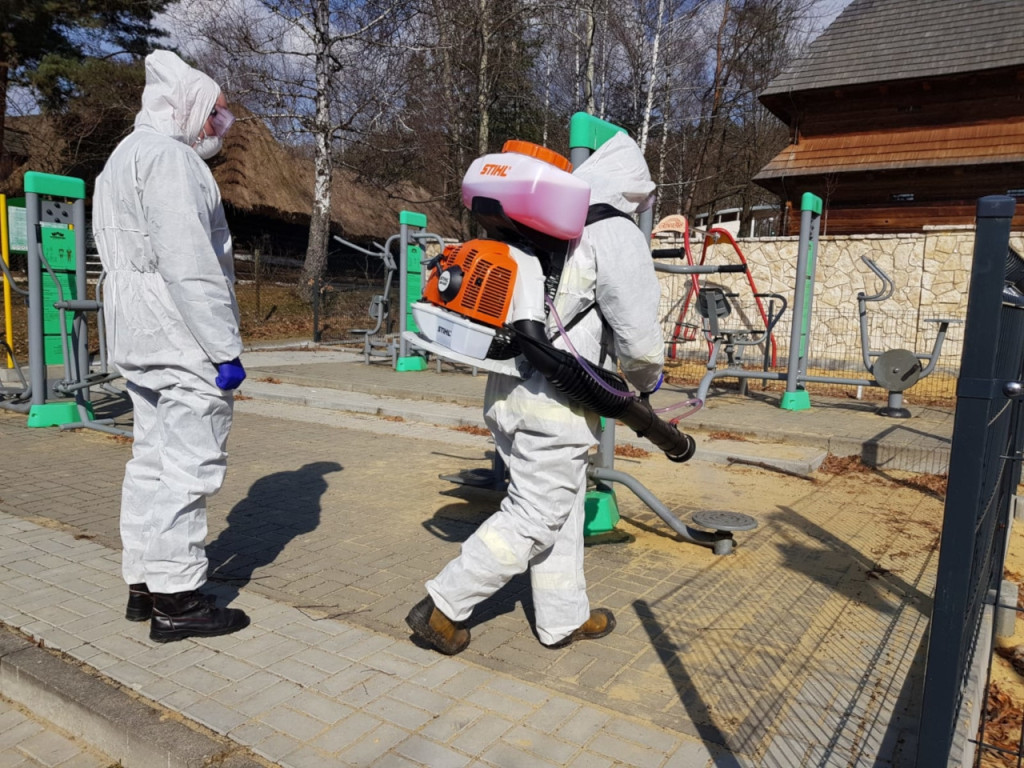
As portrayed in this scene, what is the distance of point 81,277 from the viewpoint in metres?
7.78

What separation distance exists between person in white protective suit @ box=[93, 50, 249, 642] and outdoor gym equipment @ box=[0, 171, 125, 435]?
440cm

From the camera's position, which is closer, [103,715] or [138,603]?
[103,715]

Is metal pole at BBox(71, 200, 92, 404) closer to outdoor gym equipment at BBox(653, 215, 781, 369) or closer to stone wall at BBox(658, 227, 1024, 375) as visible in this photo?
outdoor gym equipment at BBox(653, 215, 781, 369)

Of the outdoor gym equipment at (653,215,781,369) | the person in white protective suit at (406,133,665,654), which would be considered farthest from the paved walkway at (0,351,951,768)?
the outdoor gym equipment at (653,215,781,369)

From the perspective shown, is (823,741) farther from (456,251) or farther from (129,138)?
(129,138)

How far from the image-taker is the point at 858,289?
1398 cm

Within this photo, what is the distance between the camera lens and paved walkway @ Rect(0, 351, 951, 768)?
240 cm

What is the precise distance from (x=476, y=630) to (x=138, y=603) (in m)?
1.38

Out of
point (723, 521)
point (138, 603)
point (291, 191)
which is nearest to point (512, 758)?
point (138, 603)

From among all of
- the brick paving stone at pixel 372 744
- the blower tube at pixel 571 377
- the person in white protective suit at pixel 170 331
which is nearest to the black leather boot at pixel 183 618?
the person in white protective suit at pixel 170 331

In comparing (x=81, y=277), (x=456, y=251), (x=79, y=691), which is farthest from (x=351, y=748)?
(x=81, y=277)

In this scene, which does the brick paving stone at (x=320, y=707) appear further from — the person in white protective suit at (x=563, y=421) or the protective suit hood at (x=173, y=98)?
the protective suit hood at (x=173, y=98)

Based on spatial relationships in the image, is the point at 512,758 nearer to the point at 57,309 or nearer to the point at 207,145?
the point at 207,145

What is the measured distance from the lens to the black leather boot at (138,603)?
312 centimetres
